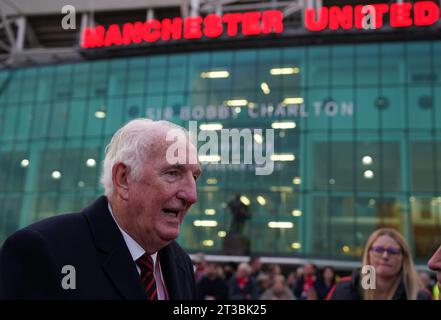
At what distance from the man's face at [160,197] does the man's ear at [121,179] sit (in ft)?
0.12

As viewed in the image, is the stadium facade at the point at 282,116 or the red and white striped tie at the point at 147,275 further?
the stadium facade at the point at 282,116

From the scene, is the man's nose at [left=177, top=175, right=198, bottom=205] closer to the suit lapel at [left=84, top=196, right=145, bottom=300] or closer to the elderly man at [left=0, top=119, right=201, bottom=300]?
the elderly man at [left=0, top=119, right=201, bottom=300]

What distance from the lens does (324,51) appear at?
28047 millimetres

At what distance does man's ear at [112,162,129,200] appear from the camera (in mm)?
2031

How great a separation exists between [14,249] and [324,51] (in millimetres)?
28080

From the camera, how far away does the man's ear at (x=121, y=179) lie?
6.66ft

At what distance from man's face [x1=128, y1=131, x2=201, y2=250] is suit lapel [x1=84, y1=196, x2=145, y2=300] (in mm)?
104

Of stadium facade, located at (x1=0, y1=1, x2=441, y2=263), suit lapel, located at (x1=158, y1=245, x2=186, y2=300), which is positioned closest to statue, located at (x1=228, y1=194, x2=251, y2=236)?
stadium facade, located at (x1=0, y1=1, x2=441, y2=263)

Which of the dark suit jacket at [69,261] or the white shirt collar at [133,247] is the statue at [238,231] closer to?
the white shirt collar at [133,247]

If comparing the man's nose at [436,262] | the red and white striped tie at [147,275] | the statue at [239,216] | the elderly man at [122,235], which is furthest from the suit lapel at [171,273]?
the statue at [239,216]

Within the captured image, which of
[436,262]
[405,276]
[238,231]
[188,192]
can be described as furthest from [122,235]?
[238,231]

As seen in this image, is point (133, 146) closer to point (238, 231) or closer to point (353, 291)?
point (353, 291)

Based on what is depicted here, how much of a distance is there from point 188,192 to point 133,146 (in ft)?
1.05
